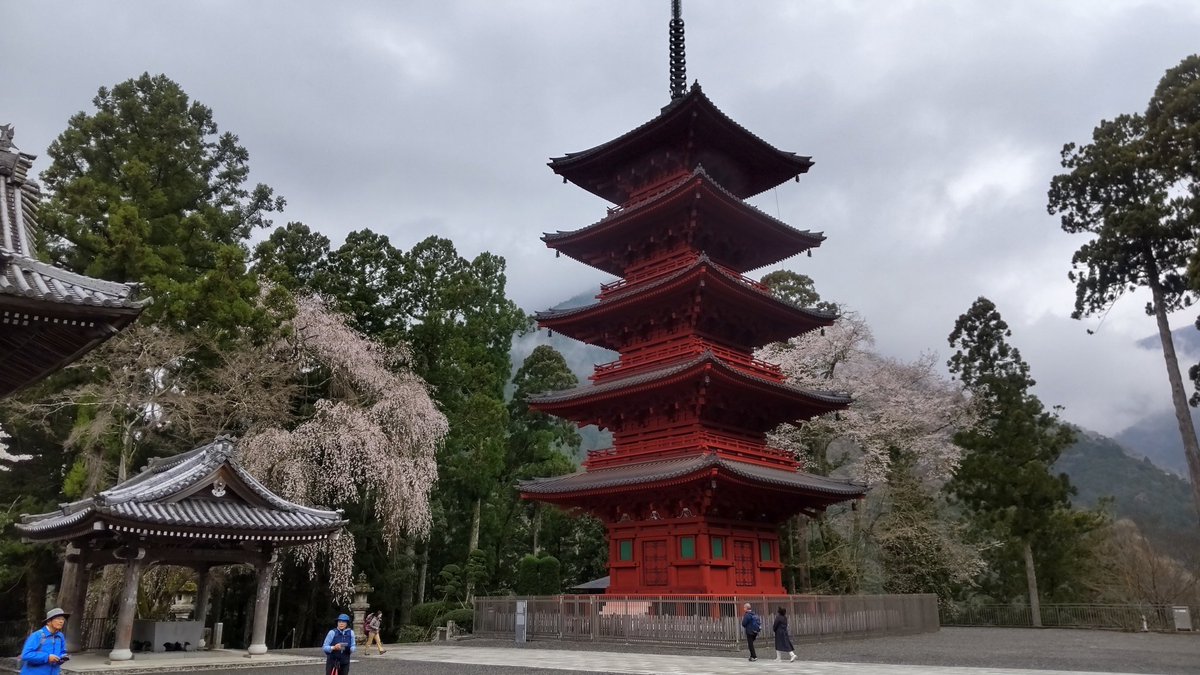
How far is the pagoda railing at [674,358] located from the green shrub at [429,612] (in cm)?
1092

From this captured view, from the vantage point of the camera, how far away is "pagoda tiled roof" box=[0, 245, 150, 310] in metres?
7.95

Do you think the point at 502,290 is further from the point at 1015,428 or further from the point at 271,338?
the point at 1015,428

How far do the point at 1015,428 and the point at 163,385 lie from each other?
3474cm

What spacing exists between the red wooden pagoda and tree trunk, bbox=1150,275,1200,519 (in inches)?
520

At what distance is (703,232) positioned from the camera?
25.9 meters

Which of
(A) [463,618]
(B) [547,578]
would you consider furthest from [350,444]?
(B) [547,578]

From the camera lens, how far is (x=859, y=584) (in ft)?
110

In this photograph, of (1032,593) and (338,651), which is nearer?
(338,651)

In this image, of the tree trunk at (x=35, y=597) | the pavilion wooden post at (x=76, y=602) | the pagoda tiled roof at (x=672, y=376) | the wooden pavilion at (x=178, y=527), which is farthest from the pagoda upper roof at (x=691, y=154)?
the tree trunk at (x=35, y=597)

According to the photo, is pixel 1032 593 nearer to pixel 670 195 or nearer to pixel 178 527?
pixel 670 195

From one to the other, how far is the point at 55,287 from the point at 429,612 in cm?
2358

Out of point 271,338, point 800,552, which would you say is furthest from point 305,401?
point 800,552

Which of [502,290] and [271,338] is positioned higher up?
[502,290]

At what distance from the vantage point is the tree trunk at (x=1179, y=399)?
89.6ft
